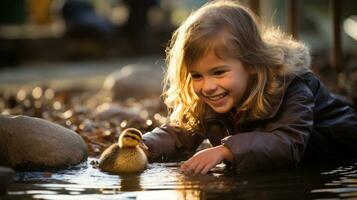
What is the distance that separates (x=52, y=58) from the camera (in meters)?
24.3

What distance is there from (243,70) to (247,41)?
196 millimetres

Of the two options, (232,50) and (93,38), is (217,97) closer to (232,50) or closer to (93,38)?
(232,50)

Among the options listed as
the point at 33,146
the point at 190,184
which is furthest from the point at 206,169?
the point at 33,146

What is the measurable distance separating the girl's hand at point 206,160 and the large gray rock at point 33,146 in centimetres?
99

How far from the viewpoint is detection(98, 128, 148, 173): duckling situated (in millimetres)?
6141

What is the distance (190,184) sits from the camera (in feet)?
18.2

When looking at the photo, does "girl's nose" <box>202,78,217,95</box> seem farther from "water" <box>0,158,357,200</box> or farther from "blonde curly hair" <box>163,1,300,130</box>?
"water" <box>0,158,357,200</box>

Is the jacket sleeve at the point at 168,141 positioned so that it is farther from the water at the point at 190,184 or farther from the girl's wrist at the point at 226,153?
the girl's wrist at the point at 226,153

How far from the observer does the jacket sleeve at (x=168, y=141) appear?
21.7 feet

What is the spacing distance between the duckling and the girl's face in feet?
1.78

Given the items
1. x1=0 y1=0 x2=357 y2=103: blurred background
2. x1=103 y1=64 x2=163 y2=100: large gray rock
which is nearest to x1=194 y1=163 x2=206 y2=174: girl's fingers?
x1=103 y1=64 x2=163 y2=100: large gray rock

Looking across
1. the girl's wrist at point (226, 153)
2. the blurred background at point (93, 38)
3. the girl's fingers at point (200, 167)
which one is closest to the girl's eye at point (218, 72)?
the girl's wrist at point (226, 153)

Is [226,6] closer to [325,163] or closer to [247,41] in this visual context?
[247,41]

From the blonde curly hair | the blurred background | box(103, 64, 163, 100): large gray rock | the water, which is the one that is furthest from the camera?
the blurred background
